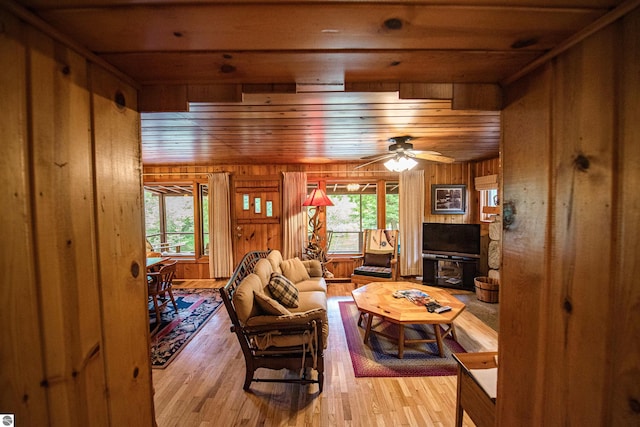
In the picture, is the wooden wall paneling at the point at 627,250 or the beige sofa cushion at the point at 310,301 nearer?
the wooden wall paneling at the point at 627,250

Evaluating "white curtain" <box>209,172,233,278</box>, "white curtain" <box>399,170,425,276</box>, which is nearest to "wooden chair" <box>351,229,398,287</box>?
"white curtain" <box>399,170,425,276</box>

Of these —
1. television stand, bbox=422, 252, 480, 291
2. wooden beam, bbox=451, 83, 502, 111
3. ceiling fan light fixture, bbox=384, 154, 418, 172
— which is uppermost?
ceiling fan light fixture, bbox=384, 154, 418, 172

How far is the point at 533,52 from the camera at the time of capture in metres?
0.72

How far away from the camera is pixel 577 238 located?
641 millimetres

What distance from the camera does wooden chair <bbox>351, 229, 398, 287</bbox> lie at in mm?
4098

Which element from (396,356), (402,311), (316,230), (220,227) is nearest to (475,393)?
(402,311)

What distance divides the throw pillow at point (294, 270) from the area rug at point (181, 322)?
1300mm

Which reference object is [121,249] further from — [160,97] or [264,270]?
[264,270]

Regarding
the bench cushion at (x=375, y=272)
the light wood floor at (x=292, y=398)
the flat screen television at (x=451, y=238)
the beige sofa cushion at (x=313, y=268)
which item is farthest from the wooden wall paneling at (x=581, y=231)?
the flat screen television at (x=451, y=238)

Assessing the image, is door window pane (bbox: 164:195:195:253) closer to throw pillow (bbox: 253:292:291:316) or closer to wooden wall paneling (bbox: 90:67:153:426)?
throw pillow (bbox: 253:292:291:316)

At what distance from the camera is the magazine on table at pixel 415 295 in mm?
2847

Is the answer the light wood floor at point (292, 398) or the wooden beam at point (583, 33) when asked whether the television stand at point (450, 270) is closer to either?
the light wood floor at point (292, 398)

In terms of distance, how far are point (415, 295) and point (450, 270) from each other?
2234 mm

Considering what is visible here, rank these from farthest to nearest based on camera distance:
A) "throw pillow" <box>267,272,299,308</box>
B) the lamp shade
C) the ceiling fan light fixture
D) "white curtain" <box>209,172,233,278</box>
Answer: "white curtain" <box>209,172,233,278</box>, the lamp shade, the ceiling fan light fixture, "throw pillow" <box>267,272,299,308</box>
